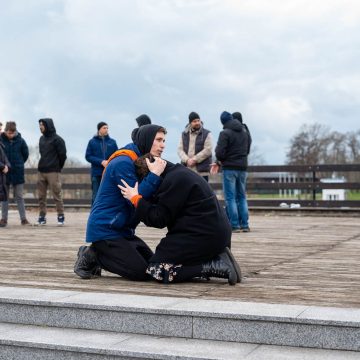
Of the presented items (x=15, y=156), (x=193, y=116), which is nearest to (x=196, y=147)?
(x=193, y=116)

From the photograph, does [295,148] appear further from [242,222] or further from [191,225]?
[191,225]

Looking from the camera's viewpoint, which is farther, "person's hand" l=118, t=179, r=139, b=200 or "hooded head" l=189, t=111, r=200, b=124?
"hooded head" l=189, t=111, r=200, b=124

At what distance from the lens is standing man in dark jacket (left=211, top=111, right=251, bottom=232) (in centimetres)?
1220

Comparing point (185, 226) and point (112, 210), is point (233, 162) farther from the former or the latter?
point (185, 226)

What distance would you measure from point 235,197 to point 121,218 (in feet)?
20.3

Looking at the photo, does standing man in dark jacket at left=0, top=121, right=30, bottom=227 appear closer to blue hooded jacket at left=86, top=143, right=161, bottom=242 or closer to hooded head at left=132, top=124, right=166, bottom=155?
blue hooded jacket at left=86, top=143, right=161, bottom=242

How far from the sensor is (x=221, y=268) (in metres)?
6.11

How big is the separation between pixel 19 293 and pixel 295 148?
2572 inches

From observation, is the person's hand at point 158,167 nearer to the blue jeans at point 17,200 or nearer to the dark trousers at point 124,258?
the dark trousers at point 124,258

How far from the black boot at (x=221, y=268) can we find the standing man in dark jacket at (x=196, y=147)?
21.8 feet

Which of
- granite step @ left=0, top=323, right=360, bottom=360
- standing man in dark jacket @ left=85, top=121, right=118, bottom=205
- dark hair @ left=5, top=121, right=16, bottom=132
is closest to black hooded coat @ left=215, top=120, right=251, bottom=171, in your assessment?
standing man in dark jacket @ left=85, top=121, right=118, bottom=205

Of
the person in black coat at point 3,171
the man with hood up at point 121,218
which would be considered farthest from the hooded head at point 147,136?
the person in black coat at point 3,171

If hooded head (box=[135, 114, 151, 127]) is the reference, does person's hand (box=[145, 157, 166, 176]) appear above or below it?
below

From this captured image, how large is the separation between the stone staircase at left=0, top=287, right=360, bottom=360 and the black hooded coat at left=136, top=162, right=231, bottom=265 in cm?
68
